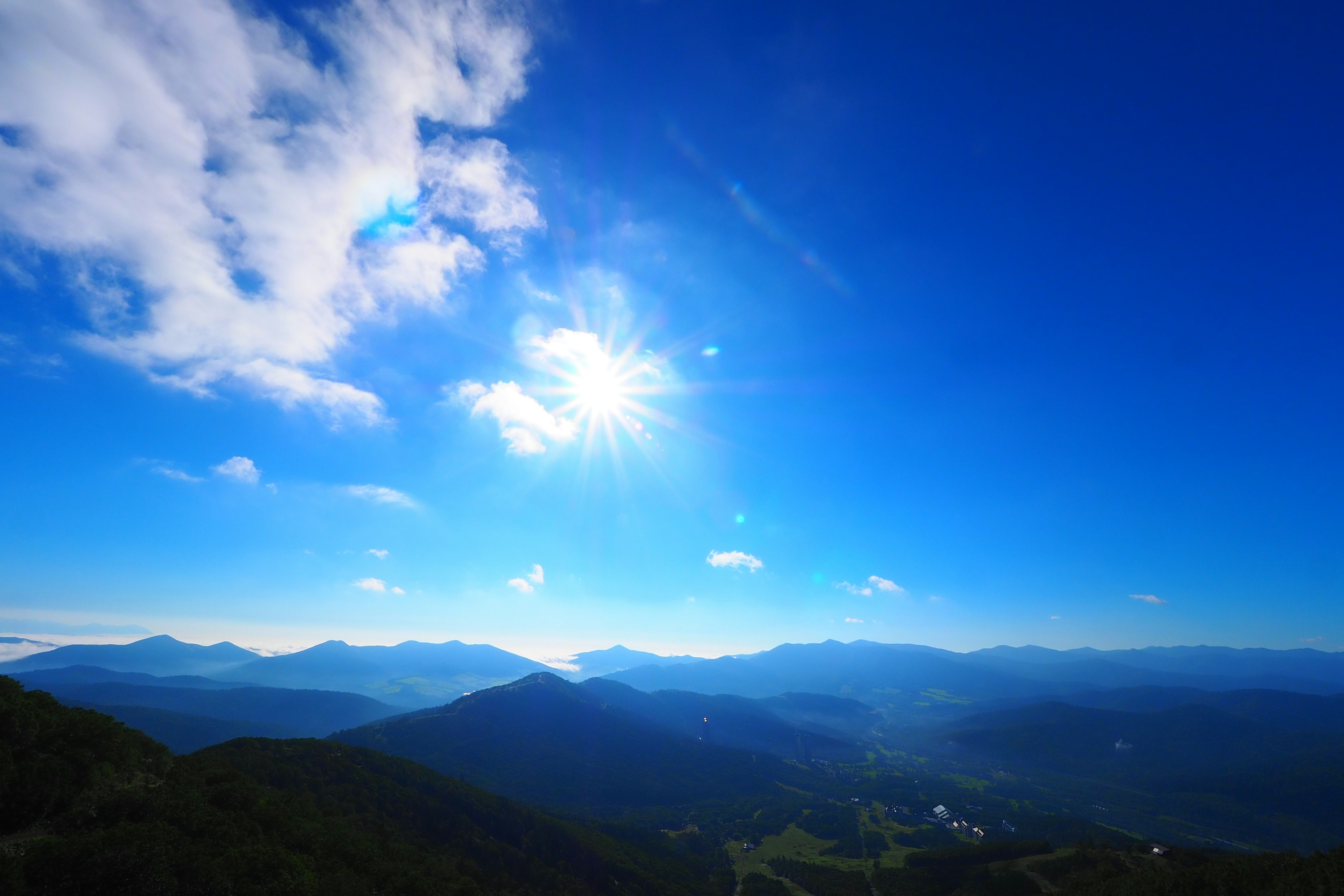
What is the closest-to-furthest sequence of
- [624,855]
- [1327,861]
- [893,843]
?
[1327,861] < [624,855] < [893,843]

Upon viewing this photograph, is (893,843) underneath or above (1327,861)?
underneath

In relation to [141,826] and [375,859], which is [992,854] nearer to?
[375,859]

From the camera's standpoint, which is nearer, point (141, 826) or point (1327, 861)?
point (141, 826)

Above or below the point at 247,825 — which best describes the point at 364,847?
below

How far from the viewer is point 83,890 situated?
1003 inches

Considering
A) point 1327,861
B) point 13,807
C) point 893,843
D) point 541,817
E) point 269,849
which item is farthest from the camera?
point 893,843

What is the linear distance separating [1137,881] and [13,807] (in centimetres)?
11601

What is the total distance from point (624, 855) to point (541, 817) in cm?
2364

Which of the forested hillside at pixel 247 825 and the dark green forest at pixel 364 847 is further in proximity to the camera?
the dark green forest at pixel 364 847

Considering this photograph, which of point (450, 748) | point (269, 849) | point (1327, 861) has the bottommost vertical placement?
point (450, 748)

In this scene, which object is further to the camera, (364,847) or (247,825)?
(364,847)

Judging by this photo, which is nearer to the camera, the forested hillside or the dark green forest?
the forested hillside

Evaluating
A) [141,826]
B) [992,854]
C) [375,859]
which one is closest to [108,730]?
[141,826]

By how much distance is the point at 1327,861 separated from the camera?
184 ft
